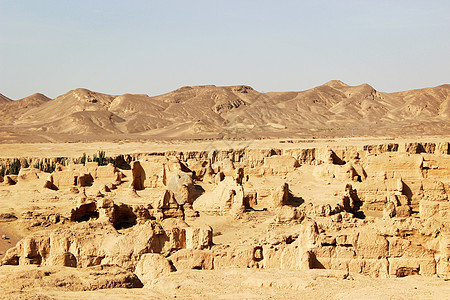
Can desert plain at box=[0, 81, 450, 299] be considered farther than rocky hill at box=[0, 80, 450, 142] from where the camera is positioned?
No

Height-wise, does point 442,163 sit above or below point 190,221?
above

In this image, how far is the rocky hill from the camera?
103 m

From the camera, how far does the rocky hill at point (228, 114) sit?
10319 cm

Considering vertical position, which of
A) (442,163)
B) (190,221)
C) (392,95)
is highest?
(392,95)

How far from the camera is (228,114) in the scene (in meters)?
141

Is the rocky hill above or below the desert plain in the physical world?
above

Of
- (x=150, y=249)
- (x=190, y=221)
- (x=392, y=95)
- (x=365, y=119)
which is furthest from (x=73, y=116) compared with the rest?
(x=150, y=249)

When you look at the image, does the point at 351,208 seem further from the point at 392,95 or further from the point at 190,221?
the point at 392,95

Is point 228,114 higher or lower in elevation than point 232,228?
higher

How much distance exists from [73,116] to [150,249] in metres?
113

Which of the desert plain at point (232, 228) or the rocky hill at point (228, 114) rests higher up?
the rocky hill at point (228, 114)

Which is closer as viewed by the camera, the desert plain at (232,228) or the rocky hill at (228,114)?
the desert plain at (232,228)

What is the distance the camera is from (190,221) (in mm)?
24719

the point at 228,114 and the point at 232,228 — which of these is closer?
the point at 232,228
